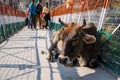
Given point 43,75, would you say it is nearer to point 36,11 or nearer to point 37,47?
point 37,47

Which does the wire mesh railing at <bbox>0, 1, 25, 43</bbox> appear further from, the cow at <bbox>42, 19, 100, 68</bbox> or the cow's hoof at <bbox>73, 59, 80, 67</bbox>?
the cow at <bbox>42, 19, 100, 68</bbox>

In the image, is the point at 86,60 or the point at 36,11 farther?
the point at 36,11

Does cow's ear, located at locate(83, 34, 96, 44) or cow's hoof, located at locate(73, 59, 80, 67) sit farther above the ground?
cow's ear, located at locate(83, 34, 96, 44)

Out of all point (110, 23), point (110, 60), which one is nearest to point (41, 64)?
point (110, 60)

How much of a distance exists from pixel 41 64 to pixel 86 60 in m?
1.18

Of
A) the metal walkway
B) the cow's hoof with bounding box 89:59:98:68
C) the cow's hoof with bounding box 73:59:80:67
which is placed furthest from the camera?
the cow's hoof with bounding box 73:59:80:67

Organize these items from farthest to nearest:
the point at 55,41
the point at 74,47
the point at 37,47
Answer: the point at 37,47 → the point at 55,41 → the point at 74,47

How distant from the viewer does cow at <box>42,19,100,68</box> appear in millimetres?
5879

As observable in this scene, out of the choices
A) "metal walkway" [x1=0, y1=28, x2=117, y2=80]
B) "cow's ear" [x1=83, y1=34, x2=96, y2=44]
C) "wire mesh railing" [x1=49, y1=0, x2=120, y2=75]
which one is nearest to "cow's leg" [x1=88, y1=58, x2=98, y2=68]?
"metal walkway" [x1=0, y1=28, x2=117, y2=80]

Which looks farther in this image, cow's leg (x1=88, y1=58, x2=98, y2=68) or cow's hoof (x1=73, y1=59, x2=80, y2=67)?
cow's hoof (x1=73, y1=59, x2=80, y2=67)

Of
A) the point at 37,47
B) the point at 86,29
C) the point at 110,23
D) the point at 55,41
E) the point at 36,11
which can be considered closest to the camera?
the point at 86,29

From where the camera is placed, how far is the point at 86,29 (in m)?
6.73

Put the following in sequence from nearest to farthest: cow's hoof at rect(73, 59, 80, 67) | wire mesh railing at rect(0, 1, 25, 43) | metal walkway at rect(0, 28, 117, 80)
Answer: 1. metal walkway at rect(0, 28, 117, 80)
2. cow's hoof at rect(73, 59, 80, 67)
3. wire mesh railing at rect(0, 1, 25, 43)

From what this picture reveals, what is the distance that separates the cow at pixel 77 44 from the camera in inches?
231
